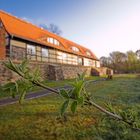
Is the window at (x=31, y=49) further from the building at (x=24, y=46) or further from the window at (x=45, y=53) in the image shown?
the window at (x=45, y=53)

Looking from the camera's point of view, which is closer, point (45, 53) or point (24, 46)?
point (24, 46)

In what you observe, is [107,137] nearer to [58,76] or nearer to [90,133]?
[90,133]

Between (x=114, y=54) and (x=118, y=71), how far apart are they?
10.5 metres


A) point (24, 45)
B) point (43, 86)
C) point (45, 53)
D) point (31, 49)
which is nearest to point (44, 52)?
point (45, 53)

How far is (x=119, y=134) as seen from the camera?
604 centimetres

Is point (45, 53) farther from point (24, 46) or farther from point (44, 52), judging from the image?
point (24, 46)

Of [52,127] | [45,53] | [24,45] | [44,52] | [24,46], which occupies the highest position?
[24,45]

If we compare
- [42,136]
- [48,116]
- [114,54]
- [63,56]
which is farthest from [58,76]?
[114,54]

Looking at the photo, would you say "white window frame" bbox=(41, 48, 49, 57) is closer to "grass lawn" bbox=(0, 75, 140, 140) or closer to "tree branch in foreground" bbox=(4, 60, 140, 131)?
"grass lawn" bbox=(0, 75, 140, 140)

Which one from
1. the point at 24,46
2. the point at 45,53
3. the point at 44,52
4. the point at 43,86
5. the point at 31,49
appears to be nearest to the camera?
the point at 43,86

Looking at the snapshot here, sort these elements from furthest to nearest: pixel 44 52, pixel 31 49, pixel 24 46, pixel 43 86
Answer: pixel 44 52 < pixel 31 49 < pixel 24 46 < pixel 43 86

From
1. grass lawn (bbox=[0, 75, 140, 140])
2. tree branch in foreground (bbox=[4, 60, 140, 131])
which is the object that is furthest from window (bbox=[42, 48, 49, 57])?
tree branch in foreground (bbox=[4, 60, 140, 131])

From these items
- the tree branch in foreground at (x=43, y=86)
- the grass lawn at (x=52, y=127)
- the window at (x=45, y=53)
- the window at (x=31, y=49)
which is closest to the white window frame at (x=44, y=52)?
the window at (x=45, y=53)

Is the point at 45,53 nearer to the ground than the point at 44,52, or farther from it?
nearer to the ground
